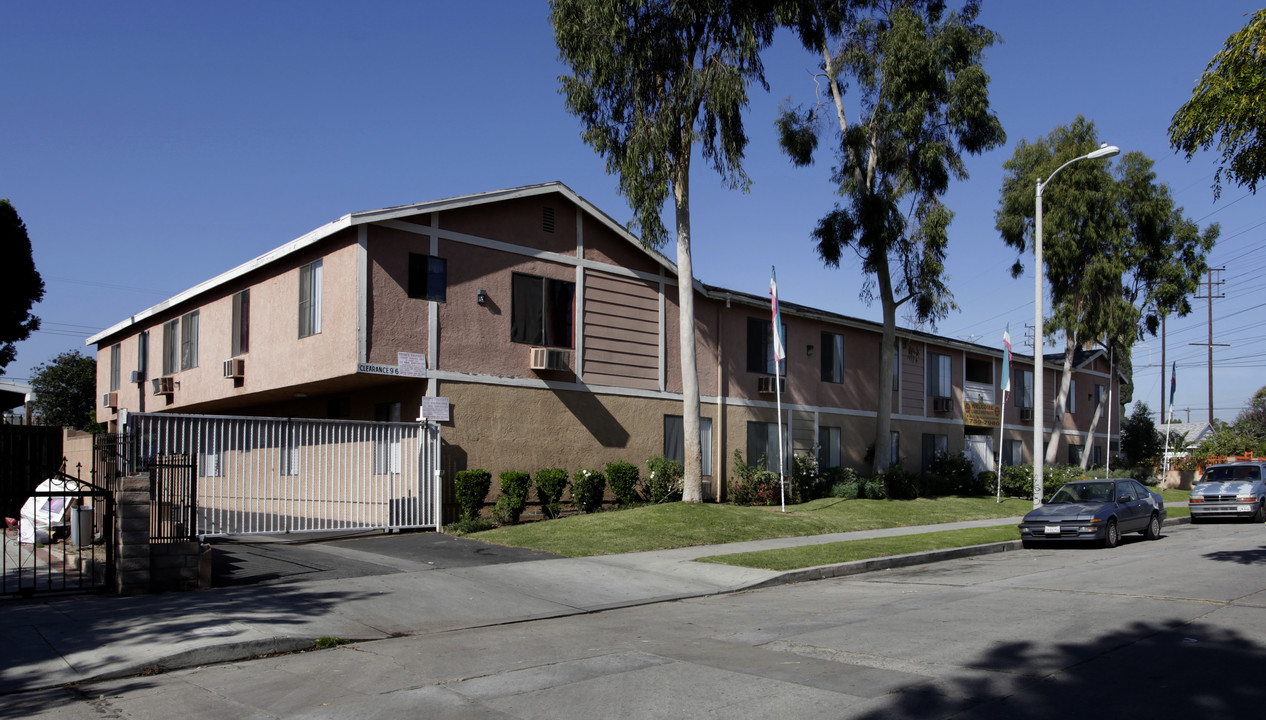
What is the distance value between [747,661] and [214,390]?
65.0 ft

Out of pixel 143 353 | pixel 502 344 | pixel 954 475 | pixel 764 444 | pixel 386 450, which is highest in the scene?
pixel 143 353

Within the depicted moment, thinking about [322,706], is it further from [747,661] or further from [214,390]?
[214,390]

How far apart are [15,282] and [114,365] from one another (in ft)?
13.3

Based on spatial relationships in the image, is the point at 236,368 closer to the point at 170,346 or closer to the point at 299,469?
the point at 170,346

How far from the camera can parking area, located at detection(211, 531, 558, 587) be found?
12250 millimetres

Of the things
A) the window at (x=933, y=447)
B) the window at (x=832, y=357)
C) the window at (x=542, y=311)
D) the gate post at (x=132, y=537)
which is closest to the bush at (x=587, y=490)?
the window at (x=542, y=311)

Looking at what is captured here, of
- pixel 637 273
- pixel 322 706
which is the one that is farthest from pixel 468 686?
pixel 637 273

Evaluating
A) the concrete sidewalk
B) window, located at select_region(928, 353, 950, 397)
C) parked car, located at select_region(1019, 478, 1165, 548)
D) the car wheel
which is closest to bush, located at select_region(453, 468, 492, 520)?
the concrete sidewalk

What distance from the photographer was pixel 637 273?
2275 cm

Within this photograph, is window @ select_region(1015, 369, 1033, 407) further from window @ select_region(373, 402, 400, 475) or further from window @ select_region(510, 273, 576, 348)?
window @ select_region(373, 402, 400, 475)

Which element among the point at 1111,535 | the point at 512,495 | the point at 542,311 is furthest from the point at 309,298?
the point at 1111,535

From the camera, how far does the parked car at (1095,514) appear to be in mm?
17109

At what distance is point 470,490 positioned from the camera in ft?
59.1

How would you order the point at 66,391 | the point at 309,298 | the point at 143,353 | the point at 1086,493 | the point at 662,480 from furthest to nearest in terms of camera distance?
the point at 66,391, the point at 143,353, the point at 662,480, the point at 309,298, the point at 1086,493
